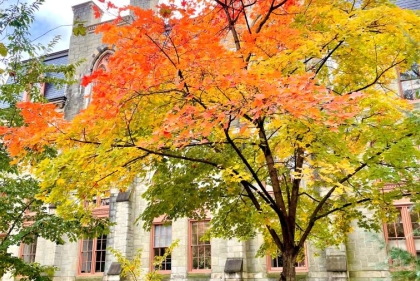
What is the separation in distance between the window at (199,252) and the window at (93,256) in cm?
474

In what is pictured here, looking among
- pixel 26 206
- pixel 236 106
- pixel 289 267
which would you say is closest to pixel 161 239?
pixel 26 206

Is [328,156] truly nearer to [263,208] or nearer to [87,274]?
[263,208]

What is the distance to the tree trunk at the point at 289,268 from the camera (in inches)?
271

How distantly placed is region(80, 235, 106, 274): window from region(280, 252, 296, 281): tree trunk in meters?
13.1

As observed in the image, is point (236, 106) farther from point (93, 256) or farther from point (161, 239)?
point (93, 256)

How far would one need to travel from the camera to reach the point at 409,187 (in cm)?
713

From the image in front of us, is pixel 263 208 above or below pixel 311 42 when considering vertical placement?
below

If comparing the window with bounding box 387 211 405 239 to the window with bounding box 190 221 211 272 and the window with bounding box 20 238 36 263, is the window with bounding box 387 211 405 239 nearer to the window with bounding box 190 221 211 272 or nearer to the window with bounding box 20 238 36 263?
the window with bounding box 190 221 211 272

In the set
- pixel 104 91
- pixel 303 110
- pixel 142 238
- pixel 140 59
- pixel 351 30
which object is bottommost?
pixel 142 238

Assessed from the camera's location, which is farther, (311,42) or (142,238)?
(142,238)

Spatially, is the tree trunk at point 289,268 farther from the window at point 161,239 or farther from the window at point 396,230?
the window at point 161,239

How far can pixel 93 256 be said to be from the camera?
18094mm

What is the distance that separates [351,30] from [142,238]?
1388 centimetres

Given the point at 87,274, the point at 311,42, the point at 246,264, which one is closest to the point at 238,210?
the point at 311,42
